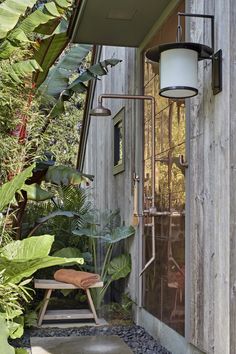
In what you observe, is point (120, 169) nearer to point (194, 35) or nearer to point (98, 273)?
point (98, 273)

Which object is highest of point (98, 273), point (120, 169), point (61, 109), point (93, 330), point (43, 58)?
point (43, 58)

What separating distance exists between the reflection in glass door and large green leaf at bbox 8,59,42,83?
112 centimetres

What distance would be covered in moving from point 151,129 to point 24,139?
1.23 metres

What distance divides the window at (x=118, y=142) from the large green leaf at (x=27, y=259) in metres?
2.60

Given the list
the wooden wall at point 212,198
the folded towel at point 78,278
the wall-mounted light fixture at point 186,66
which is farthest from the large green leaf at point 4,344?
the folded towel at point 78,278

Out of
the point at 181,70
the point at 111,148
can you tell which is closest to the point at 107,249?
the point at 111,148

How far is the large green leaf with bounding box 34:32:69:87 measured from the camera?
16.4 feet

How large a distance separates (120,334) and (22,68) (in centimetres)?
256

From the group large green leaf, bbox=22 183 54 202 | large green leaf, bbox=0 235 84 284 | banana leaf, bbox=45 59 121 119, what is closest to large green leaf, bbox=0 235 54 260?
large green leaf, bbox=0 235 84 284

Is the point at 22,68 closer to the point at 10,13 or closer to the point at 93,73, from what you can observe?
the point at 10,13

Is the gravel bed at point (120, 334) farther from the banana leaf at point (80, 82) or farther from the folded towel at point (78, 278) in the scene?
the banana leaf at point (80, 82)

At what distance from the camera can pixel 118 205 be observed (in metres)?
5.97

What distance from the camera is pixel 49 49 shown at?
5.01 m

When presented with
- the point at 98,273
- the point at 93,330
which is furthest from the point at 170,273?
the point at 98,273
